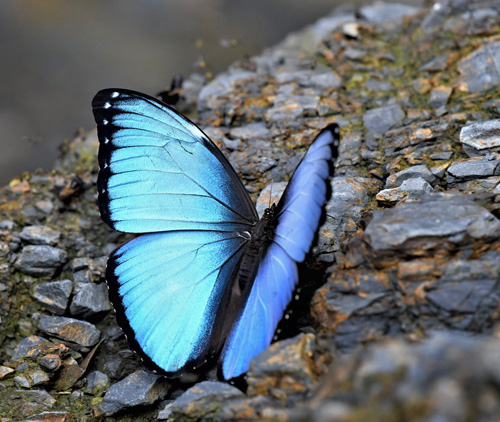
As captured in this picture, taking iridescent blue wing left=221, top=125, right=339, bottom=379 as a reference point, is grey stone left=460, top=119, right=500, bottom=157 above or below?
above

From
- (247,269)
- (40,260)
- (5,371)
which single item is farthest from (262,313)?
(40,260)

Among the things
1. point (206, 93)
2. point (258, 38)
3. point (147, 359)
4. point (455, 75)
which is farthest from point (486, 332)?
point (258, 38)

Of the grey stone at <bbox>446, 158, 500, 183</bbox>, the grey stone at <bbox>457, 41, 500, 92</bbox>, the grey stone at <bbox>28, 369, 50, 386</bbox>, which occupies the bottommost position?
the grey stone at <bbox>28, 369, 50, 386</bbox>

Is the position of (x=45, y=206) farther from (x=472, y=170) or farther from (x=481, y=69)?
(x=481, y=69)

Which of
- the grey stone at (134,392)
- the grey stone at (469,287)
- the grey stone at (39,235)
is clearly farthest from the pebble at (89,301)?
the grey stone at (469,287)

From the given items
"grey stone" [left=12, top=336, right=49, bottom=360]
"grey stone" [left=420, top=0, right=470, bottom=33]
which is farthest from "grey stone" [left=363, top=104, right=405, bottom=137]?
"grey stone" [left=12, top=336, right=49, bottom=360]

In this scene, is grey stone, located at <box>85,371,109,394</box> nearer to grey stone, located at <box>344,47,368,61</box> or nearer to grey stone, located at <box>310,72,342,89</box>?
grey stone, located at <box>310,72,342,89</box>
